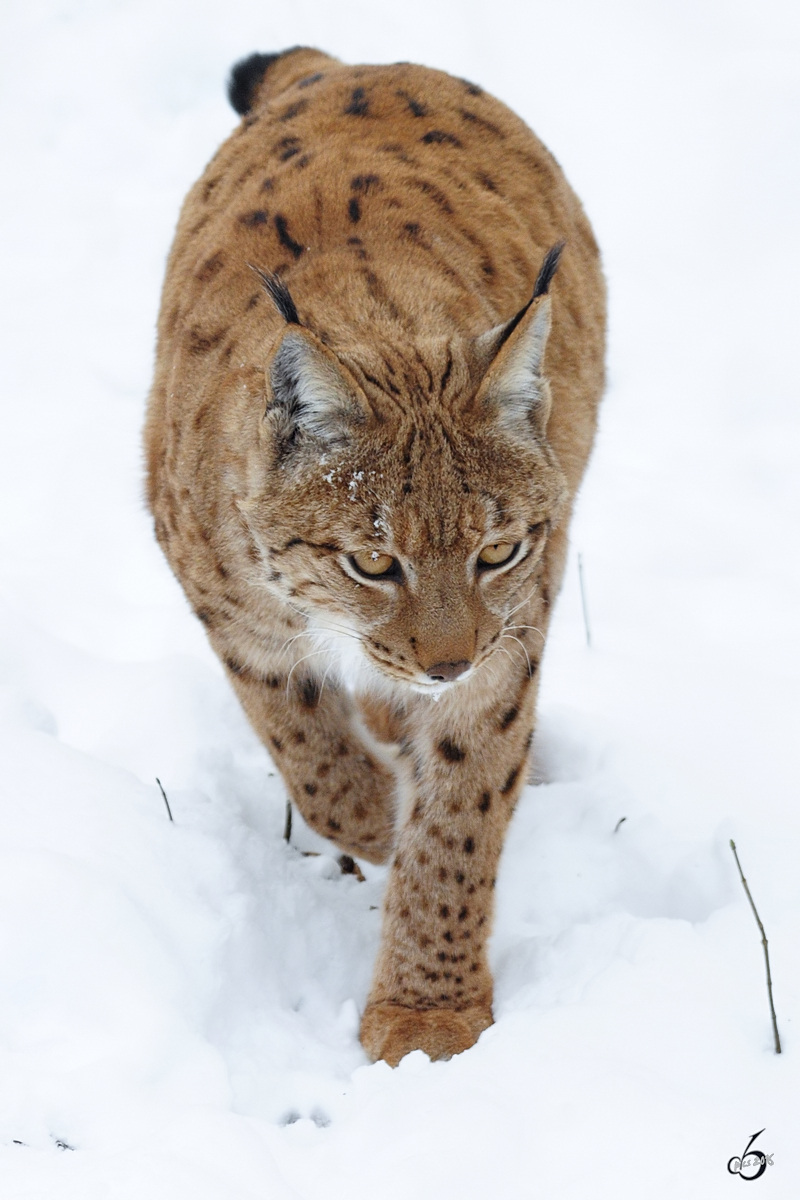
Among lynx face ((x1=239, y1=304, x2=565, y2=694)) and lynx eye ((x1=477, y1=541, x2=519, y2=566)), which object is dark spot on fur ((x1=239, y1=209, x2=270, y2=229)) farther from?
lynx eye ((x1=477, y1=541, x2=519, y2=566))

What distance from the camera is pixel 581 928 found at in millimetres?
3143

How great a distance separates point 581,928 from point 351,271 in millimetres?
1680

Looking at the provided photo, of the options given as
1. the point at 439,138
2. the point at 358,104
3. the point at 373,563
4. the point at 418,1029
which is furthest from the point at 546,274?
the point at 418,1029

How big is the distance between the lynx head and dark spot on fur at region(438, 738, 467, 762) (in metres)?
0.43

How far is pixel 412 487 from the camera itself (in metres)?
2.65

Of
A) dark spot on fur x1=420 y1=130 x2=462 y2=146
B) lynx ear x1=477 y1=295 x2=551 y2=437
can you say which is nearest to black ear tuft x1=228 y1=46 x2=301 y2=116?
dark spot on fur x1=420 y1=130 x2=462 y2=146

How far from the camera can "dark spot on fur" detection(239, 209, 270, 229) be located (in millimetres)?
3369

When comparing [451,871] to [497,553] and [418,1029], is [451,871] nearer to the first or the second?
[418,1029]

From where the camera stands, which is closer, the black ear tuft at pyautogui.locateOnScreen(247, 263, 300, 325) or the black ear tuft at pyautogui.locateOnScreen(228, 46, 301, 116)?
the black ear tuft at pyautogui.locateOnScreen(247, 263, 300, 325)

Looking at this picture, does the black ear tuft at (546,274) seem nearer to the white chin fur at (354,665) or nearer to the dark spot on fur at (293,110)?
the white chin fur at (354,665)

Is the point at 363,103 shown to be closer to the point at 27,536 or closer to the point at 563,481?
the point at 563,481

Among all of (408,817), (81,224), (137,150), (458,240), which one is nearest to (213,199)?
(458,240)

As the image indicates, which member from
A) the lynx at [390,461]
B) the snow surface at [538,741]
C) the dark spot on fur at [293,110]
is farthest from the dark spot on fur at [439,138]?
the snow surface at [538,741]

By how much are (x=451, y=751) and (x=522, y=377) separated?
0.99 metres
